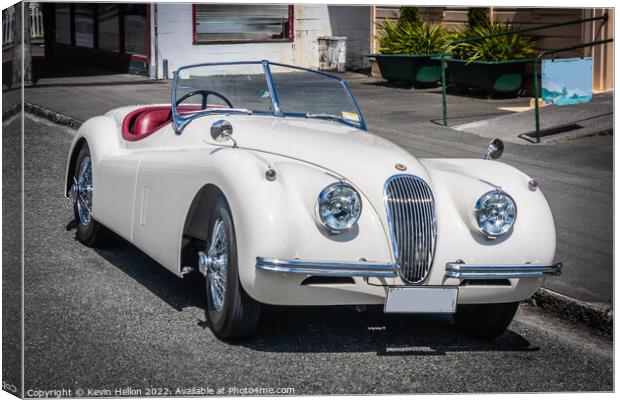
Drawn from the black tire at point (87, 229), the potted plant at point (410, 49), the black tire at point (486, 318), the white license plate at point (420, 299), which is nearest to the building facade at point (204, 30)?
the potted plant at point (410, 49)

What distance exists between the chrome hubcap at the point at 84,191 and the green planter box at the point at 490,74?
240 centimetres

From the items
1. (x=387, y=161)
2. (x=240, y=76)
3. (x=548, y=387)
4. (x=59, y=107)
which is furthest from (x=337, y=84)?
(x=548, y=387)

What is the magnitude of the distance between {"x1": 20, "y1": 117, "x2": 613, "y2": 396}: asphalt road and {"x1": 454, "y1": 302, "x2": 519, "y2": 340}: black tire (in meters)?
0.05

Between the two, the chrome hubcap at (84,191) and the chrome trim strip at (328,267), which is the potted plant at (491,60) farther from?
the chrome trim strip at (328,267)

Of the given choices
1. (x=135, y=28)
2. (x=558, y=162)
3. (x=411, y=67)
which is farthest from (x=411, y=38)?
(x=135, y=28)

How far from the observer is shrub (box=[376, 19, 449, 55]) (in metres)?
6.72

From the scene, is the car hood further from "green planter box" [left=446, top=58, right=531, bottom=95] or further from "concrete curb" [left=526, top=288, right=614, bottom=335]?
"green planter box" [left=446, top=58, right=531, bottom=95]

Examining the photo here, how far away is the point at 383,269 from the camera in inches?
178

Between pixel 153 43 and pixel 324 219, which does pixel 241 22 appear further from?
pixel 324 219

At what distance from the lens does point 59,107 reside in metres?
5.75

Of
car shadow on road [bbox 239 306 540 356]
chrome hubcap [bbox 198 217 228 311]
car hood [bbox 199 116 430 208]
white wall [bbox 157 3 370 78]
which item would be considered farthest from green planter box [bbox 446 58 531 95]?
chrome hubcap [bbox 198 217 228 311]

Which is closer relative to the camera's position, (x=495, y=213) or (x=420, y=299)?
(x=420, y=299)

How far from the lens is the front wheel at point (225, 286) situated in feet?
15.2

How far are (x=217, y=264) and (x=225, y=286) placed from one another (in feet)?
0.45
